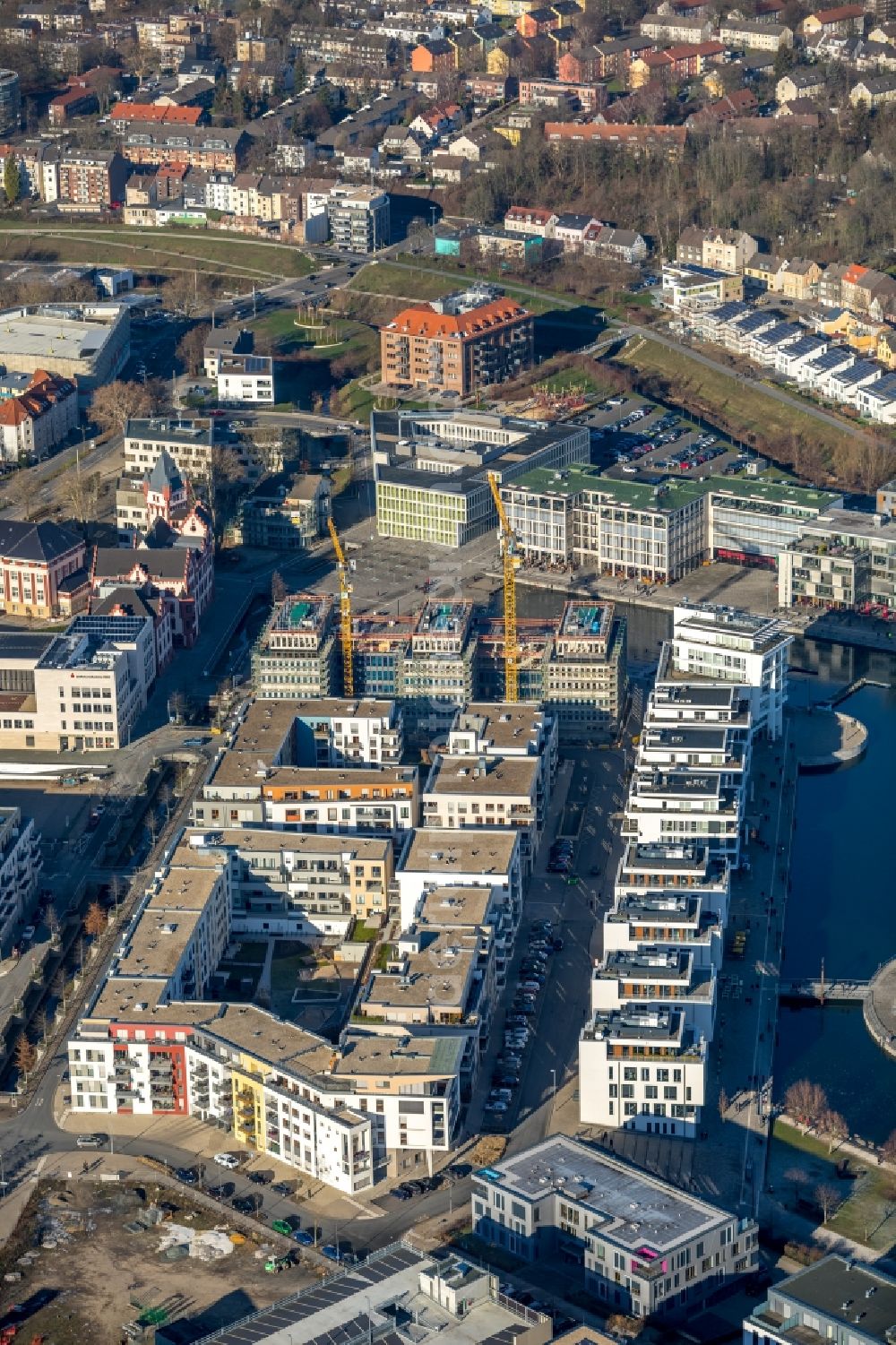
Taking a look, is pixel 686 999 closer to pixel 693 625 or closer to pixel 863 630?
pixel 693 625

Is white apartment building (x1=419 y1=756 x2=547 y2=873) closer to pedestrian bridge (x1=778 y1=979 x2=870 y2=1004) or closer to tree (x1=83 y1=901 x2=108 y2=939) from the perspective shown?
pedestrian bridge (x1=778 y1=979 x2=870 y2=1004)

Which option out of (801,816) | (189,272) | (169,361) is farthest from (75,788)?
(189,272)

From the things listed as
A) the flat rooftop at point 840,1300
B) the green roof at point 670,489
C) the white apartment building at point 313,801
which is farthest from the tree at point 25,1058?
the green roof at point 670,489

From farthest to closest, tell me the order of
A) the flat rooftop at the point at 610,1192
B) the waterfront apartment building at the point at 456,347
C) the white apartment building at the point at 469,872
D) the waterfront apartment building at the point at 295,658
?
the waterfront apartment building at the point at 456,347, the waterfront apartment building at the point at 295,658, the white apartment building at the point at 469,872, the flat rooftop at the point at 610,1192

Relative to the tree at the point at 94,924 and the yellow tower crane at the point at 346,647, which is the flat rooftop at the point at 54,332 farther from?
the tree at the point at 94,924

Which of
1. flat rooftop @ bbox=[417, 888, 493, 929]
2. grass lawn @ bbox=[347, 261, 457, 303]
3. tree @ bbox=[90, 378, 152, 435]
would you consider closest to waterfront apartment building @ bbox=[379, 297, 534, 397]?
grass lawn @ bbox=[347, 261, 457, 303]

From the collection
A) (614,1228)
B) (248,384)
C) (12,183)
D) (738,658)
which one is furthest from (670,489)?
(12,183)
